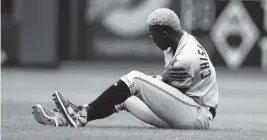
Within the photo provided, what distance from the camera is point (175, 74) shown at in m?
7.30

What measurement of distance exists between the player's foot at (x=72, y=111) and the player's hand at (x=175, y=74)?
84cm

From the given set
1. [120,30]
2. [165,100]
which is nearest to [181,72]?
[165,100]

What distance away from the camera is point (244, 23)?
67.2ft

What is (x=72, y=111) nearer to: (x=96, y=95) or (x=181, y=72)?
(x=181, y=72)

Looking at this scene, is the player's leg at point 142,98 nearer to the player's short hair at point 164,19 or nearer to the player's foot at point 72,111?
the player's foot at point 72,111

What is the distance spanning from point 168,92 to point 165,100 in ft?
0.26

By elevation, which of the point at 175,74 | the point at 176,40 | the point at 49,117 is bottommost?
the point at 49,117

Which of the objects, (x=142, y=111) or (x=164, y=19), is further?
(x=142, y=111)

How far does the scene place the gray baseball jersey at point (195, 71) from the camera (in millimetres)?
7301

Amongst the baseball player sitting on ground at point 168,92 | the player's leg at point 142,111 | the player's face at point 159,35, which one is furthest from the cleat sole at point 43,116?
the player's face at point 159,35

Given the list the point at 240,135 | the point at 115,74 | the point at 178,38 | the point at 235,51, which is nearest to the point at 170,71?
the point at 178,38

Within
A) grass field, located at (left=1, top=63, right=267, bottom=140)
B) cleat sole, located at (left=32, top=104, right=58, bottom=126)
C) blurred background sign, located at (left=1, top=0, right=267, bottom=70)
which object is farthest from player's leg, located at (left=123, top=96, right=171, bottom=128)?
blurred background sign, located at (left=1, top=0, right=267, bottom=70)

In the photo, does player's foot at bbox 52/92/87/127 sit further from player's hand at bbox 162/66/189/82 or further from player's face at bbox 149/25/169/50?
player's face at bbox 149/25/169/50

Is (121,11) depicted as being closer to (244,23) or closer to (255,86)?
(244,23)
